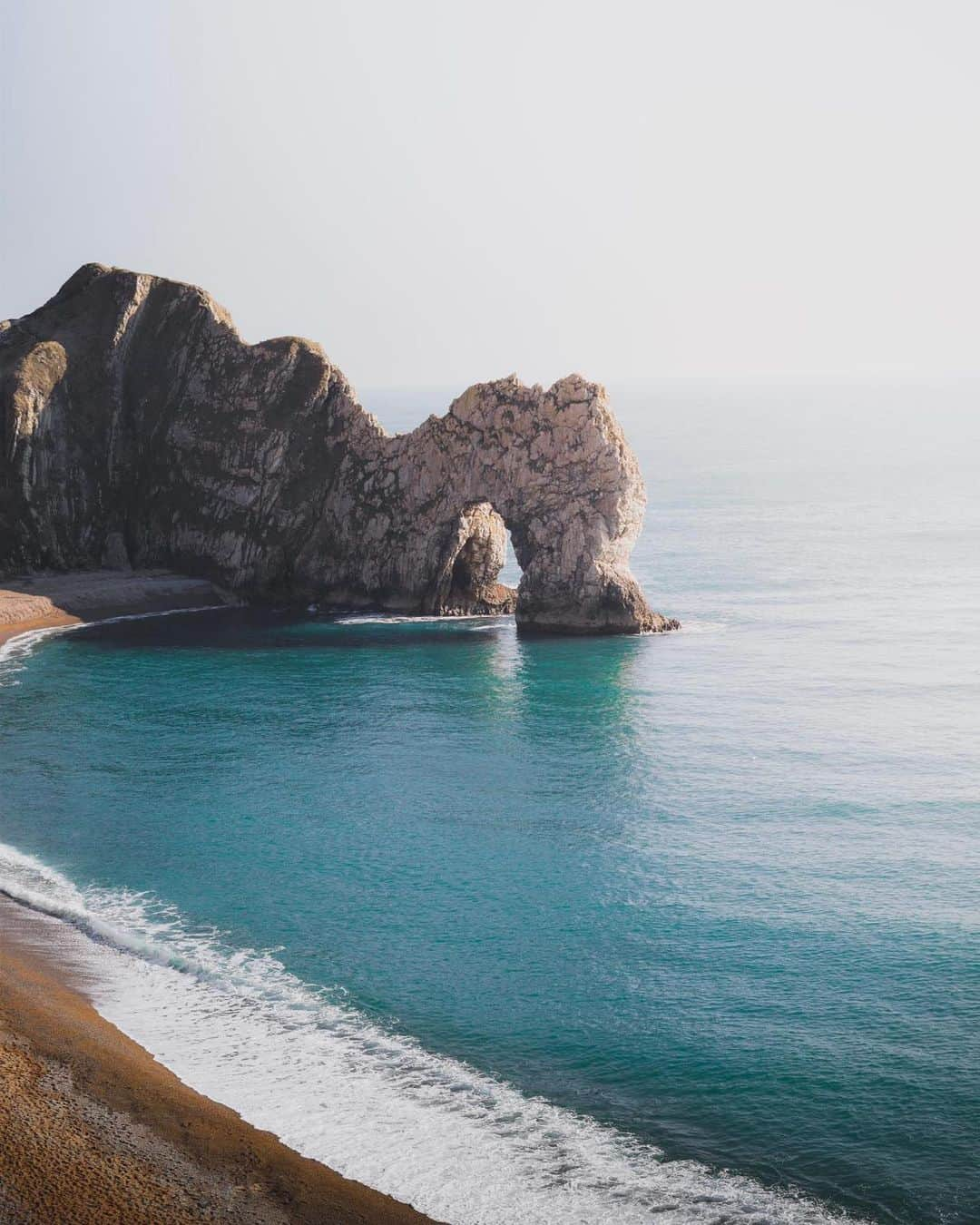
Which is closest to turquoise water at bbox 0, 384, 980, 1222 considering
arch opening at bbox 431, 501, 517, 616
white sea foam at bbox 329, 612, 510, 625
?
→ white sea foam at bbox 329, 612, 510, 625

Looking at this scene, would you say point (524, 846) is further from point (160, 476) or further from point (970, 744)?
point (160, 476)

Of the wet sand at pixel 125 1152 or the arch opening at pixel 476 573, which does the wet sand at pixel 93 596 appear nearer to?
the arch opening at pixel 476 573

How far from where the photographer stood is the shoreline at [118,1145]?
28391 millimetres

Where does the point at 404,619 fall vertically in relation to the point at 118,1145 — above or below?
above

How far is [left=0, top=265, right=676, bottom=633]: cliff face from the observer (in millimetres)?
92438

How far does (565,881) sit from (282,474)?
61851 mm

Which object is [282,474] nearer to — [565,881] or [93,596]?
[93,596]

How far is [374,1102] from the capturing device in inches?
1334

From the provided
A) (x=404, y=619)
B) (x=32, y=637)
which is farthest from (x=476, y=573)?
(x=32, y=637)

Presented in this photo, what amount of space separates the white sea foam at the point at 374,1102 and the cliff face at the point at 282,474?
53193 mm

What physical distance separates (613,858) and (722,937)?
26.5 feet

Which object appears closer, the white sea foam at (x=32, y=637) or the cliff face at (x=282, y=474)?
the white sea foam at (x=32, y=637)

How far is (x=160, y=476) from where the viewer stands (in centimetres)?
10838

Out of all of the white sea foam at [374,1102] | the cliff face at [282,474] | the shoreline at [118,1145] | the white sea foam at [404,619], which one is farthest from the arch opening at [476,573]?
the shoreline at [118,1145]
